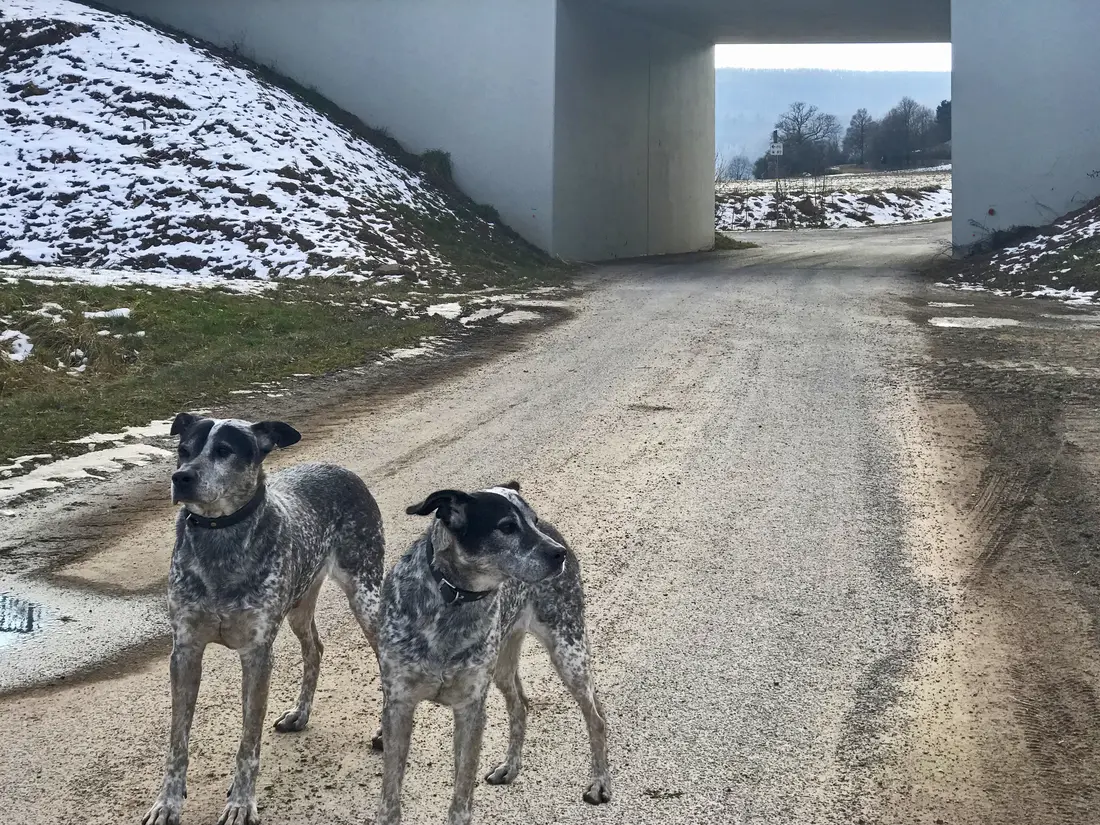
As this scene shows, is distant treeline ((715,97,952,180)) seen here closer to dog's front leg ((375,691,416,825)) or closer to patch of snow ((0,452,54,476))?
patch of snow ((0,452,54,476))

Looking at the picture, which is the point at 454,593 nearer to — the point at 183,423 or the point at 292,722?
the point at 183,423

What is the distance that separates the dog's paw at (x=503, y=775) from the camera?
4.84 meters

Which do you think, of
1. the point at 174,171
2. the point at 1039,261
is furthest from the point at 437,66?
the point at 1039,261

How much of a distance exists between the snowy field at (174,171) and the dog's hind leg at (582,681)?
14.7 m

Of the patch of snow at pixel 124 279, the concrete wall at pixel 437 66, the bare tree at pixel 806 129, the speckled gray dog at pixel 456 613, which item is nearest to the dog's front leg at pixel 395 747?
the speckled gray dog at pixel 456 613

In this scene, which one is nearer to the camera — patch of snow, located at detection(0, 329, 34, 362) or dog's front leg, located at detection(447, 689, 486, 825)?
dog's front leg, located at detection(447, 689, 486, 825)

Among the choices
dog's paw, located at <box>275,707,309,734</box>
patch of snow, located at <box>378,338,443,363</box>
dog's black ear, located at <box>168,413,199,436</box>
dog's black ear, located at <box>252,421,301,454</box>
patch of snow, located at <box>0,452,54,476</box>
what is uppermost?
patch of snow, located at <box>378,338,443,363</box>

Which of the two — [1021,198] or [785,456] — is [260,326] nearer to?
[785,456]

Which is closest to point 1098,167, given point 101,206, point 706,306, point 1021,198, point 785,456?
point 1021,198

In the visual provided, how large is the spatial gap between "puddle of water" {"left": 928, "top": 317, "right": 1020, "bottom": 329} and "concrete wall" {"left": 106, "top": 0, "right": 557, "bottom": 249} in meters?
11.5

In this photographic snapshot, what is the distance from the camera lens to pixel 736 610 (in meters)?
6.86

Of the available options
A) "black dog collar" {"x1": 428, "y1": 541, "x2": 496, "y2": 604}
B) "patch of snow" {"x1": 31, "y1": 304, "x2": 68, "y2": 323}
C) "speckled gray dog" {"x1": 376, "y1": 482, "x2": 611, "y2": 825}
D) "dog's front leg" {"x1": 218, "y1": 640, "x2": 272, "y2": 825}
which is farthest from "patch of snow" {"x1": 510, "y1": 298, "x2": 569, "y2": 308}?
"black dog collar" {"x1": 428, "y1": 541, "x2": 496, "y2": 604}

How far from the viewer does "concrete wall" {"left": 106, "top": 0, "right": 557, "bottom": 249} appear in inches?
1047

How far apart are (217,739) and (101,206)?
18.8 m
